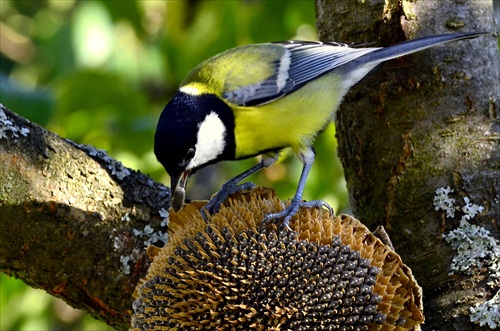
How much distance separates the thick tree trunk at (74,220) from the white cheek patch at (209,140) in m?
0.21

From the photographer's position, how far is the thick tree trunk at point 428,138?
6.27 feet

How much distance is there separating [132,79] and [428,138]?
2010mm

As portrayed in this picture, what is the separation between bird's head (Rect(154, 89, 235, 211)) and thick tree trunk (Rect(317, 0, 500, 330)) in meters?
0.41

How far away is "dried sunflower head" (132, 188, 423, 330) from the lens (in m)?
1.54

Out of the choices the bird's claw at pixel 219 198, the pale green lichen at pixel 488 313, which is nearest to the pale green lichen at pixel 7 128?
the bird's claw at pixel 219 198

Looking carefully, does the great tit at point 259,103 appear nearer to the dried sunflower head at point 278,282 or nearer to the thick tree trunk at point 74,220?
the thick tree trunk at point 74,220

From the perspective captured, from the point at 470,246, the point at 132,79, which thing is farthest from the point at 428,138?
the point at 132,79

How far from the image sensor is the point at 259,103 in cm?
245

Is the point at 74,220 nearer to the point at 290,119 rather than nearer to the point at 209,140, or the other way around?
the point at 209,140

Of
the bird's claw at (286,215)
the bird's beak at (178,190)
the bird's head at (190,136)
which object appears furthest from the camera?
the bird's head at (190,136)

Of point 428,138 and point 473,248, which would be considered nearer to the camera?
point 473,248

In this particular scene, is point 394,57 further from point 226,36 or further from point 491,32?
point 226,36

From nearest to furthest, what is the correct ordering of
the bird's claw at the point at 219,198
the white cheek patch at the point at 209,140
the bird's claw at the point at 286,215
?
the bird's claw at the point at 286,215, the bird's claw at the point at 219,198, the white cheek patch at the point at 209,140

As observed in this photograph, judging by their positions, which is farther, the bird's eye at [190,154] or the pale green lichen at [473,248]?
the bird's eye at [190,154]
